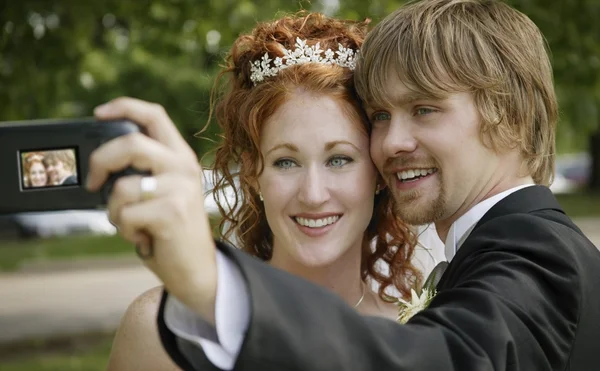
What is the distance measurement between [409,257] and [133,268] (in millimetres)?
14017

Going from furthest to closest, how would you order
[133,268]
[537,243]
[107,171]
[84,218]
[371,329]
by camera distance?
[84,218] → [133,268] → [537,243] → [371,329] → [107,171]

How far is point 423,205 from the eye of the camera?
8.33ft

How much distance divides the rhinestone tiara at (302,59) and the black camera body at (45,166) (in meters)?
1.94

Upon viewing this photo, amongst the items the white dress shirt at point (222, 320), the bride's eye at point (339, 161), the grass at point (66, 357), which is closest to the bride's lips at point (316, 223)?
the bride's eye at point (339, 161)

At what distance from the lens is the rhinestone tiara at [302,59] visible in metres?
3.28

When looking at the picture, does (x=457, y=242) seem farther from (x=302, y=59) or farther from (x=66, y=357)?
(x=66, y=357)

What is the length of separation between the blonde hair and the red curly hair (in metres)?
0.55

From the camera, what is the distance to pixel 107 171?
1.31 m

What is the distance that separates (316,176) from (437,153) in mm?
718

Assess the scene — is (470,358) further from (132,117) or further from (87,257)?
(87,257)

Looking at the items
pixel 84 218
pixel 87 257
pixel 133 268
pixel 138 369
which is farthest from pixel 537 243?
pixel 84 218

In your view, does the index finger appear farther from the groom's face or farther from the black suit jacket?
the groom's face

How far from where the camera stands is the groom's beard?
2.50m

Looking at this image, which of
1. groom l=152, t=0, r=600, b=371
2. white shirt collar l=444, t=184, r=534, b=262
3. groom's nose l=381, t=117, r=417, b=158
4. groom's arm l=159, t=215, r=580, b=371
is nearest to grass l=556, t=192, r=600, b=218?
groom l=152, t=0, r=600, b=371
